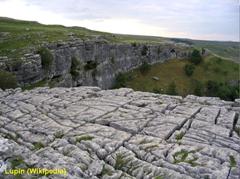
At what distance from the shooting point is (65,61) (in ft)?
206

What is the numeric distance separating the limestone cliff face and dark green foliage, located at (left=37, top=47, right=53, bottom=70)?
41.3 inches

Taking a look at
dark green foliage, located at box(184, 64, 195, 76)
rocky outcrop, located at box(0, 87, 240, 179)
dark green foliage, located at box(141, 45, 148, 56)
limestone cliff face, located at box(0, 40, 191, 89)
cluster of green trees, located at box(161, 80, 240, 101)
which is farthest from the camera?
dark green foliage, located at box(184, 64, 195, 76)

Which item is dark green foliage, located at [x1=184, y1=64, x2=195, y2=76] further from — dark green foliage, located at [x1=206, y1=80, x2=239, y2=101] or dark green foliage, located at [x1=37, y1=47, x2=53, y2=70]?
dark green foliage, located at [x1=37, y1=47, x2=53, y2=70]

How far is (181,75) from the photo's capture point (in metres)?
98.3

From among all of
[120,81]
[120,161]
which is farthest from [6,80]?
[120,81]

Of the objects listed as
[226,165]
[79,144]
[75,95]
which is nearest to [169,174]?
[226,165]

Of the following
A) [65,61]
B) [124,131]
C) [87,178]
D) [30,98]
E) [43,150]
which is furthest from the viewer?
[65,61]

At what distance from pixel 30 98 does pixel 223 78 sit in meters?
78.1

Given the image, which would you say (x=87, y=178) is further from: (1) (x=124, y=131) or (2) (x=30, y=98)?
(2) (x=30, y=98)

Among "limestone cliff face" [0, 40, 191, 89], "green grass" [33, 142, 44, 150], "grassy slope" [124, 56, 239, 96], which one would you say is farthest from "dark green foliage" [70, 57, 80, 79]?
"green grass" [33, 142, 44, 150]

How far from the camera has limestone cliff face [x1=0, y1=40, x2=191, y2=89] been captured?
50.6 meters

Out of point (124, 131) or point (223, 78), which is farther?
point (223, 78)

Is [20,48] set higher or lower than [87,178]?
higher

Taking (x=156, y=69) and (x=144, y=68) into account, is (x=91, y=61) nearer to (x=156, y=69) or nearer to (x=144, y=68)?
(x=144, y=68)
